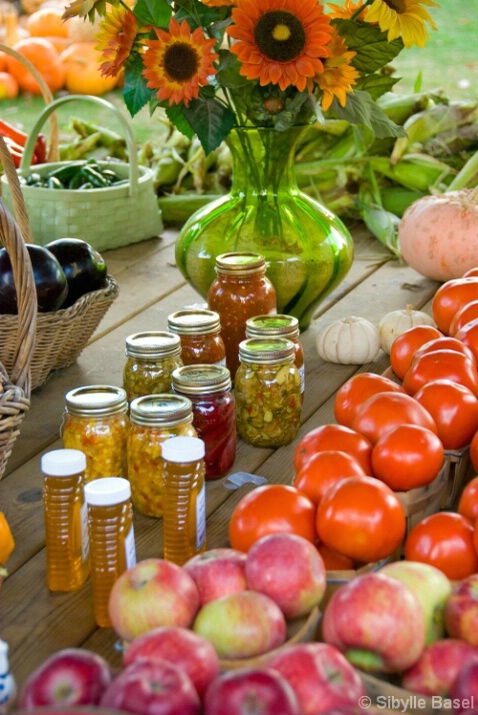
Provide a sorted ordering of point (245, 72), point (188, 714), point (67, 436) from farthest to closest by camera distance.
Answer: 1. point (245, 72)
2. point (67, 436)
3. point (188, 714)

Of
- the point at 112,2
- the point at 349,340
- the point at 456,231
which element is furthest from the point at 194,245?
the point at 456,231

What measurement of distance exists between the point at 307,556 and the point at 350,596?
0.28 feet

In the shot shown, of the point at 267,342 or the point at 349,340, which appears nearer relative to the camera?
the point at 267,342

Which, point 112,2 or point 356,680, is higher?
point 112,2

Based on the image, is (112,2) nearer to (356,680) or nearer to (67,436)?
(67,436)

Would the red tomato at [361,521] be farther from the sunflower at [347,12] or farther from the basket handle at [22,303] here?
the sunflower at [347,12]

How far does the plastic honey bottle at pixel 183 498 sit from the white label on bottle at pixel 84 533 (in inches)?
3.7

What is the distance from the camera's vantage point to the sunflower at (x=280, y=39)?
160 cm

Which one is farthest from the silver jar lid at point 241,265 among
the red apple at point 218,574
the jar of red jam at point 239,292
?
the red apple at point 218,574

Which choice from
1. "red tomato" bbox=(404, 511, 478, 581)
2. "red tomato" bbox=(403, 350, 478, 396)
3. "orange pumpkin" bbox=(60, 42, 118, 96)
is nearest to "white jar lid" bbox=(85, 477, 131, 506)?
"red tomato" bbox=(404, 511, 478, 581)

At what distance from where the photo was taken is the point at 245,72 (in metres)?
1.61

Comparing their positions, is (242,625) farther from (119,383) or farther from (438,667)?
(119,383)

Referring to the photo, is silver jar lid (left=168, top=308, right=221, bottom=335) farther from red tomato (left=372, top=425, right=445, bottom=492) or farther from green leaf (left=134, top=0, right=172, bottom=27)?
green leaf (left=134, top=0, right=172, bottom=27)

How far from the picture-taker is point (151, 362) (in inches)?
57.6
